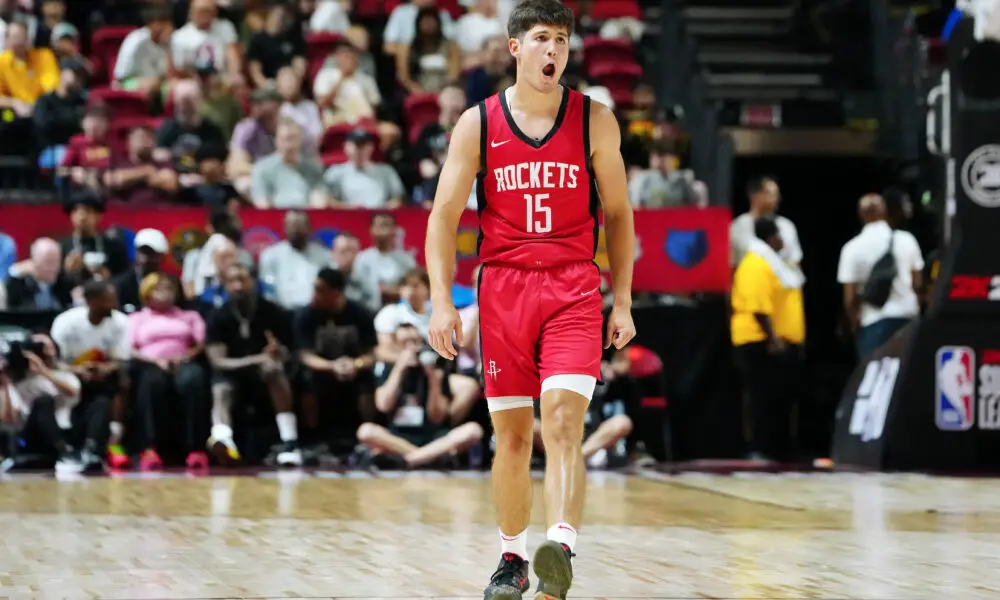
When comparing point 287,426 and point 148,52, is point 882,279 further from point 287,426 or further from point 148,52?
point 148,52

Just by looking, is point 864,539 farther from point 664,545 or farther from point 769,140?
point 769,140

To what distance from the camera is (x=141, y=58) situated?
17438mm

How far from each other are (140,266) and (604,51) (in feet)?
22.1

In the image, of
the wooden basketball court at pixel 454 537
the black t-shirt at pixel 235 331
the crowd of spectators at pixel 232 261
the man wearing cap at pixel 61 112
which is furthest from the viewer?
the man wearing cap at pixel 61 112

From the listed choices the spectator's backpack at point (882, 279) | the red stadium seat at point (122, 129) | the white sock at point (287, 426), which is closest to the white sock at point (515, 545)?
the white sock at point (287, 426)

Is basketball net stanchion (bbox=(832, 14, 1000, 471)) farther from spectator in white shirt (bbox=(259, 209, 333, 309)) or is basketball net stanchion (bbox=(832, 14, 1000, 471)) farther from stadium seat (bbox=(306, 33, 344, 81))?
stadium seat (bbox=(306, 33, 344, 81))

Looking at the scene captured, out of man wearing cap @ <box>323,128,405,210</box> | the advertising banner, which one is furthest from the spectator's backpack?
man wearing cap @ <box>323,128,405,210</box>

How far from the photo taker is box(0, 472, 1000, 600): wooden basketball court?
676 cm

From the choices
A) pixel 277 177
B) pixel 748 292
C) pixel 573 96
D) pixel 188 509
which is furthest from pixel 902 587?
pixel 277 177

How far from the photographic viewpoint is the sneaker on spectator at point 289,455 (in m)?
13.8

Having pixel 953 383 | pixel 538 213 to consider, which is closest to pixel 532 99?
pixel 538 213

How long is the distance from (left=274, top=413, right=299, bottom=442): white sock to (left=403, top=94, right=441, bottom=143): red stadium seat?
4.32 metres

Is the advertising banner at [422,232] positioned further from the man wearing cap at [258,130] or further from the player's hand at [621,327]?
the player's hand at [621,327]

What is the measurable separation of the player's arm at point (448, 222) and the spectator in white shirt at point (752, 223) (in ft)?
28.1
